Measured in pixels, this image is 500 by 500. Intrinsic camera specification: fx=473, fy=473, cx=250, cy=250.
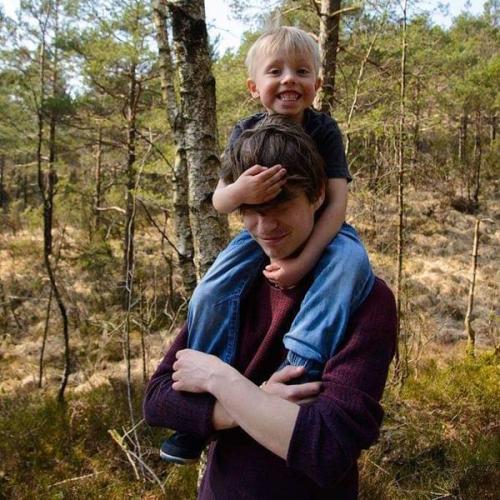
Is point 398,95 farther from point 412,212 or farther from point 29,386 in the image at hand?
point 412,212

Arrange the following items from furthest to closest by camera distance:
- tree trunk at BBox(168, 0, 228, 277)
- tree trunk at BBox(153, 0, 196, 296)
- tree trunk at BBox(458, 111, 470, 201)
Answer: tree trunk at BBox(458, 111, 470, 201) < tree trunk at BBox(153, 0, 196, 296) < tree trunk at BBox(168, 0, 228, 277)

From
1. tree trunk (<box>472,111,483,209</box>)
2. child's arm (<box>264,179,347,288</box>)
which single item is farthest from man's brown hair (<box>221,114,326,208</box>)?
tree trunk (<box>472,111,483,209</box>)

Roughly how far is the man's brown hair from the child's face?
449 mm

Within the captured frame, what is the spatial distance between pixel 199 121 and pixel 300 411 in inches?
62.4

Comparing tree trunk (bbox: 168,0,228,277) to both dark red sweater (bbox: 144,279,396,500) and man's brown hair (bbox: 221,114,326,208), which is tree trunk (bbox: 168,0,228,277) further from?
man's brown hair (bbox: 221,114,326,208)

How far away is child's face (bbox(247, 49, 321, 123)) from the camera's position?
1528 mm

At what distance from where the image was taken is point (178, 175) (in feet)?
13.0

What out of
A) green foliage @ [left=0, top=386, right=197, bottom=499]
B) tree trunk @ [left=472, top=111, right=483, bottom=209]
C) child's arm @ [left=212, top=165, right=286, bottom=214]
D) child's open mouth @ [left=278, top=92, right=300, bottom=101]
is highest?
tree trunk @ [left=472, top=111, right=483, bottom=209]

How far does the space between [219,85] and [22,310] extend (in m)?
7.68

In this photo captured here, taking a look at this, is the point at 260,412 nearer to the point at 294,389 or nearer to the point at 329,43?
the point at 294,389

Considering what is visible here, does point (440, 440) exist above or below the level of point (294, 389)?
below

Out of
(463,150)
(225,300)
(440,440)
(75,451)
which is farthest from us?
(463,150)

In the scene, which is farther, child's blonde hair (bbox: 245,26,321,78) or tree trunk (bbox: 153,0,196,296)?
tree trunk (bbox: 153,0,196,296)

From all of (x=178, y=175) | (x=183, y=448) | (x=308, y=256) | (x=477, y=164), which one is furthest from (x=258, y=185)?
(x=477, y=164)
